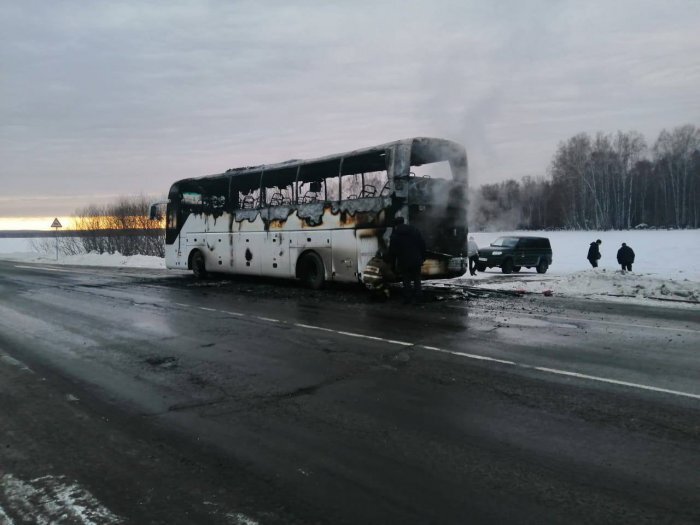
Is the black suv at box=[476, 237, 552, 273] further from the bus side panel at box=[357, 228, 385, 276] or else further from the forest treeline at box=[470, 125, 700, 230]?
the forest treeline at box=[470, 125, 700, 230]

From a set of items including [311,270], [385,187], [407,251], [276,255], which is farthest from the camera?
[276,255]

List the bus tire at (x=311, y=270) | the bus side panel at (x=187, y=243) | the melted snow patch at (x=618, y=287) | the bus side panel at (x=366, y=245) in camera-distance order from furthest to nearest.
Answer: the bus side panel at (x=187, y=243)
the bus tire at (x=311, y=270)
the bus side panel at (x=366, y=245)
the melted snow patch at (x=618, y=287)

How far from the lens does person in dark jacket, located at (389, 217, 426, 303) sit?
11.5 metres

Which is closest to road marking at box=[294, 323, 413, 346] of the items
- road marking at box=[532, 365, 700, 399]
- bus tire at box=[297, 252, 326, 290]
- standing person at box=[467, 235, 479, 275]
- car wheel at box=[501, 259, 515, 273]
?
road marking at box=[532, 365, 700, 399]

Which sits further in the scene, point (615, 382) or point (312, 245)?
point (312, 245)

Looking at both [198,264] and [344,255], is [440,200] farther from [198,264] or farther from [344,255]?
[198,264]

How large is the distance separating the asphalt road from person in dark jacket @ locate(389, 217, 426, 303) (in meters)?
2.84

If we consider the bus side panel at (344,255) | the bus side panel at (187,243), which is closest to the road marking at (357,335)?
the bus side panel at (344,255)

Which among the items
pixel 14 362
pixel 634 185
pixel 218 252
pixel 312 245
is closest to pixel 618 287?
pixel 312 245

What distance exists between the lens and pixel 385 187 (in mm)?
12508

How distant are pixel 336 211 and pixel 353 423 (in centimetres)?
966

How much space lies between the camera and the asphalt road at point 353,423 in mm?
3076

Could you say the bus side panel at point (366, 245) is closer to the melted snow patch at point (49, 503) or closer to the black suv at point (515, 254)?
the melted snow patch at point (49, 503)

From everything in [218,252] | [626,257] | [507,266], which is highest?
[218,252]
